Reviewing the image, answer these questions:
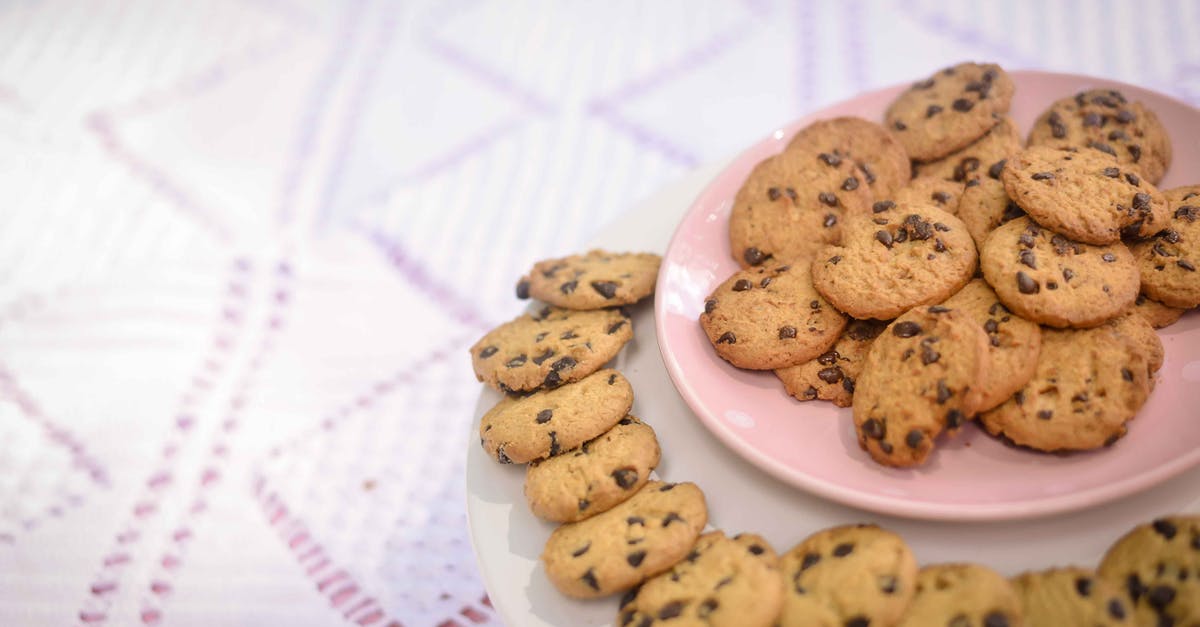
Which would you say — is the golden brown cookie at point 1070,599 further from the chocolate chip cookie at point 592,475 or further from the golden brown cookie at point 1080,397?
the chocolate chip cookie at point 592,475

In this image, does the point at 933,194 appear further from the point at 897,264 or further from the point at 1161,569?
the point at 1161,569

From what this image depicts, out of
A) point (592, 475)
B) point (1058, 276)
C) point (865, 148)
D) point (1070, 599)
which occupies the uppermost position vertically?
point (865, 148)

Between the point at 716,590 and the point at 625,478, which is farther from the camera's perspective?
the point at 625,478

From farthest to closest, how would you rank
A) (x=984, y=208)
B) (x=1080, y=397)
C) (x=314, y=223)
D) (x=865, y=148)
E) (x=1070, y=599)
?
(x=314, y=223)
(x=865, y=148)
(x=984, y=208)
(x=1080, y=397)
(x=1070, y=599)

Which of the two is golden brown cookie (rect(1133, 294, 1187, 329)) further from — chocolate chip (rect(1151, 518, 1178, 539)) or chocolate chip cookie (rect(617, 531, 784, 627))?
chocolate chip cookie (rect(617, 531, 784, 627))

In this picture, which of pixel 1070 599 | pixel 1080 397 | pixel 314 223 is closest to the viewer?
pixel 1070 599

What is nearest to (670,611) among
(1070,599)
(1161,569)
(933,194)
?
(1070,599)
